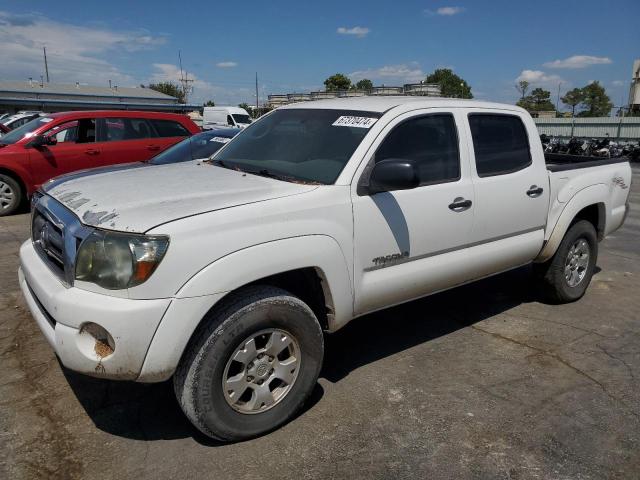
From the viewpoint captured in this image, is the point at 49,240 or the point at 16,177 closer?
the point at 49,240

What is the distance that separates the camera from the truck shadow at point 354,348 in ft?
10.3

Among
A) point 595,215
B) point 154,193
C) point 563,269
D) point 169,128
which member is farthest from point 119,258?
point 169,128

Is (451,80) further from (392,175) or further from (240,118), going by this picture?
(392,175)

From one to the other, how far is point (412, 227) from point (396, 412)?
1.15m

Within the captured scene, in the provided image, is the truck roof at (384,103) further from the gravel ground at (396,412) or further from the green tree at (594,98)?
the green tree at (594,98)

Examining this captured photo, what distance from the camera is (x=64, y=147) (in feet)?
30.8

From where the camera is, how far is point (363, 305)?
3385mm

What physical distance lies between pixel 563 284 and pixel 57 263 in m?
4.25

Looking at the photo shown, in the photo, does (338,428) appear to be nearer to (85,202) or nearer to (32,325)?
(85,202)

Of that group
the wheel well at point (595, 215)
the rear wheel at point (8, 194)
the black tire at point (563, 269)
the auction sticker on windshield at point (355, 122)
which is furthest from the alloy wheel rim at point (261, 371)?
the rear wheel at point (8, 194)

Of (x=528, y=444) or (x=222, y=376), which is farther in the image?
(x=528, y=444)

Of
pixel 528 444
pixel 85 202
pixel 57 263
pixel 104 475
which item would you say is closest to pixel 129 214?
pixel 85 202

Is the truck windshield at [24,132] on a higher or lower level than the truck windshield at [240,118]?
lower

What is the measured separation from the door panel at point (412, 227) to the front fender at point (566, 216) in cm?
115
